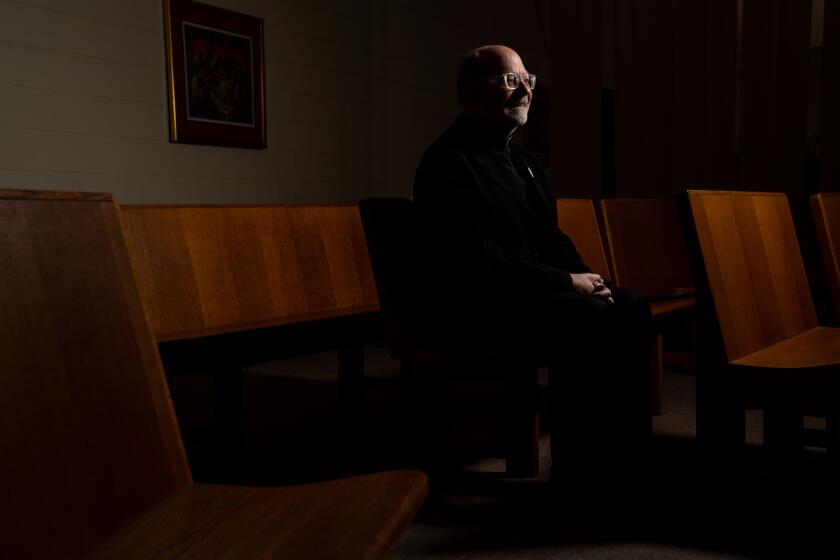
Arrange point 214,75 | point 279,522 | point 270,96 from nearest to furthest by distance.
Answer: point 279,522
point 214,75
point 270,96

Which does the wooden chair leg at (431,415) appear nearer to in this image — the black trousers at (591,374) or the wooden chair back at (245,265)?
the black trousers at (591,374)

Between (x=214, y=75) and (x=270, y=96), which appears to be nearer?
(x=214, y=75)

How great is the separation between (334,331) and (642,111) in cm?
314

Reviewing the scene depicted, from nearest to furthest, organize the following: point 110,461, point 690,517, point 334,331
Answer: point 110,461
point 690,517
point 334,331

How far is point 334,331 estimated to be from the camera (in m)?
2.72

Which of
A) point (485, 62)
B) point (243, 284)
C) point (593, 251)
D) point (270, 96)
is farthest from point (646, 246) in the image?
point (270, 96)

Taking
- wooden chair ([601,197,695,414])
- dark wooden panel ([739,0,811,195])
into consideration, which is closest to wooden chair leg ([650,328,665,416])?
wooden chair ([601,197,695,414])

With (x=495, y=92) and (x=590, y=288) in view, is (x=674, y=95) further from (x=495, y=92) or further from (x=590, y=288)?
(x=590, y=288)

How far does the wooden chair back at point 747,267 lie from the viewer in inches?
71.7

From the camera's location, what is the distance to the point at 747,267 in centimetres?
197

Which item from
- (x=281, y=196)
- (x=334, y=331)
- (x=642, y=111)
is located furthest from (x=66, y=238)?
(x=642, y=111)

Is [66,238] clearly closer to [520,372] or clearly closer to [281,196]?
[520,372]

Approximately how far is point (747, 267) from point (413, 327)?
2.84 ft

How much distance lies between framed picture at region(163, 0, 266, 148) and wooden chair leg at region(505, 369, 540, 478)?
2609 millimetres
